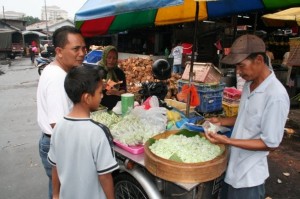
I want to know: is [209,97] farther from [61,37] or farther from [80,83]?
[80,83]

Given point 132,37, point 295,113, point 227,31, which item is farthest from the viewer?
point 132,37

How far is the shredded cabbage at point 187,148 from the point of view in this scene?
2.21 meters

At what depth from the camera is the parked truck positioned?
97.9 ft

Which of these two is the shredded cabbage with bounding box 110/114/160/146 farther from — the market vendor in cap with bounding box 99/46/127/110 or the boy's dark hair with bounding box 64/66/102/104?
the market vendor in cap with bounding box 99/46/127/110

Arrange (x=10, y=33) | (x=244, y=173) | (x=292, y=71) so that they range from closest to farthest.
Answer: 1. (x=244, y=173)
2. (x=292, y=71)
3. (x=10, y=33)

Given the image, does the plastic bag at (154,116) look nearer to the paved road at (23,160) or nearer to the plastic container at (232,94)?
the paved road at (23,160)

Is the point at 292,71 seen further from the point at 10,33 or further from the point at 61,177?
the point at 10,33

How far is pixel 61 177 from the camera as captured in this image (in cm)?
198

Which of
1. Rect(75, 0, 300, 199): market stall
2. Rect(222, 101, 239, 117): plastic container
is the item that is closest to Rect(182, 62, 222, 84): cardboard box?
Rect(222, 101, 239, 117): plastic container

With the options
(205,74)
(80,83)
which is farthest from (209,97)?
(80,83)

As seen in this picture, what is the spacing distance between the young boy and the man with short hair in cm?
36

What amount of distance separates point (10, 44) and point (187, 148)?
3314 centimetres

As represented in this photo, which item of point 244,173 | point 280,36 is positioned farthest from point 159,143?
point 280,36

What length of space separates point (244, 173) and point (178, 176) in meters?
0.53
